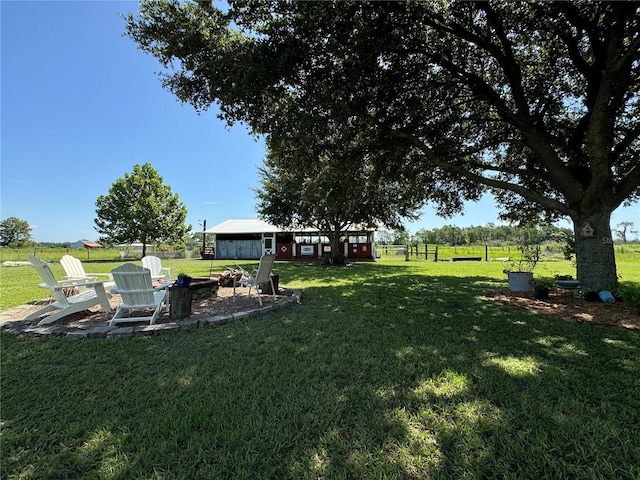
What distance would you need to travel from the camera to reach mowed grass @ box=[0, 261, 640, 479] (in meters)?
1.73

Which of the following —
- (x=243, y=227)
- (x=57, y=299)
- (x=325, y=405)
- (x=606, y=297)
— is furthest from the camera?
(x=243, y=227)

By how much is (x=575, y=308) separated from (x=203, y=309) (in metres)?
7.20

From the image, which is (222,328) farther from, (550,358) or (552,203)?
(552,203)

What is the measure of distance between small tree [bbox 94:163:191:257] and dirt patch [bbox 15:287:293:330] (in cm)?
2604

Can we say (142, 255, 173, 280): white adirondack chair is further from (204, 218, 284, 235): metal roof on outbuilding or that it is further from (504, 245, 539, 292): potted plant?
(204, 218, 284, 235): metal roof on outbuilding

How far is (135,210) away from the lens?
2894 cm

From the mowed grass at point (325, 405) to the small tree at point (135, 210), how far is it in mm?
28885

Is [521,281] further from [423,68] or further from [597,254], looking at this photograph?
[423,68]

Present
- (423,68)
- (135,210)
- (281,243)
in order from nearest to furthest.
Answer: (423,68) → (281,243) → (135,210)

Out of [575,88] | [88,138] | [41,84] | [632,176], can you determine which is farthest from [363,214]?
[88,138]

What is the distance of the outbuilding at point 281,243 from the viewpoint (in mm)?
24969

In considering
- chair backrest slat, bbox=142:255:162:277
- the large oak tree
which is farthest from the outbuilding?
the large oak tree

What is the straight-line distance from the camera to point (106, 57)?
26.8 feet

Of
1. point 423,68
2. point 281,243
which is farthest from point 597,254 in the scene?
point 281,243
